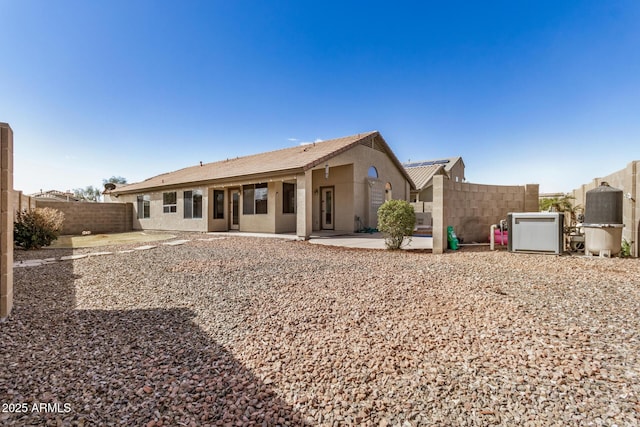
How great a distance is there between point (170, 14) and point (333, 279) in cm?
1052

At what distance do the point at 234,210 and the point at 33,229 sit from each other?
8253mm

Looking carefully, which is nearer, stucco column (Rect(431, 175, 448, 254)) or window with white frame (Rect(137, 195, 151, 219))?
stucco column (Rect(431, 175, 448, 254))

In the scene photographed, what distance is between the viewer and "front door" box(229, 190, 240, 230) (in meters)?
16.0

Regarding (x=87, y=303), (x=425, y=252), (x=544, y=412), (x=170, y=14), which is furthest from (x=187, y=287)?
(x=170, y=14)

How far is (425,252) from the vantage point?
8336 millimetres

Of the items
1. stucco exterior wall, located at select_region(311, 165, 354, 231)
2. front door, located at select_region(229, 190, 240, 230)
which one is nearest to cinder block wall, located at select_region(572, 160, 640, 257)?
stucco exterior wall, located at select_region(311, 165, 354, 231)

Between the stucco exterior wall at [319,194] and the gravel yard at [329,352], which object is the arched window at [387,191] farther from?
the gravel yard at [329,352]

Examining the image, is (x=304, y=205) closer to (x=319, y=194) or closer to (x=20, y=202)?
(x=319, y=194)

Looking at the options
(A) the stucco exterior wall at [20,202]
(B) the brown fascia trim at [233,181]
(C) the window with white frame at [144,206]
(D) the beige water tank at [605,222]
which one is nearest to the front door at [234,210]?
(B) the brown fascia trim at [233,181]

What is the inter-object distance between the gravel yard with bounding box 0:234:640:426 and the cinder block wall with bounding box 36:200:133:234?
52.0 ft

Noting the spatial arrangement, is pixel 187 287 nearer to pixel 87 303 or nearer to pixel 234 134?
pixel 87 303

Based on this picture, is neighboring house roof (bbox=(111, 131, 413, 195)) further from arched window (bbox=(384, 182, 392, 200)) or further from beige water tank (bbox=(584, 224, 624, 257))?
beige water tank (bbox=(584, 224, 624, 257))

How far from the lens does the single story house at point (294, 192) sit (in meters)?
13.2

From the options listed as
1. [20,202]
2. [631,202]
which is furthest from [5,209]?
[20,202]
